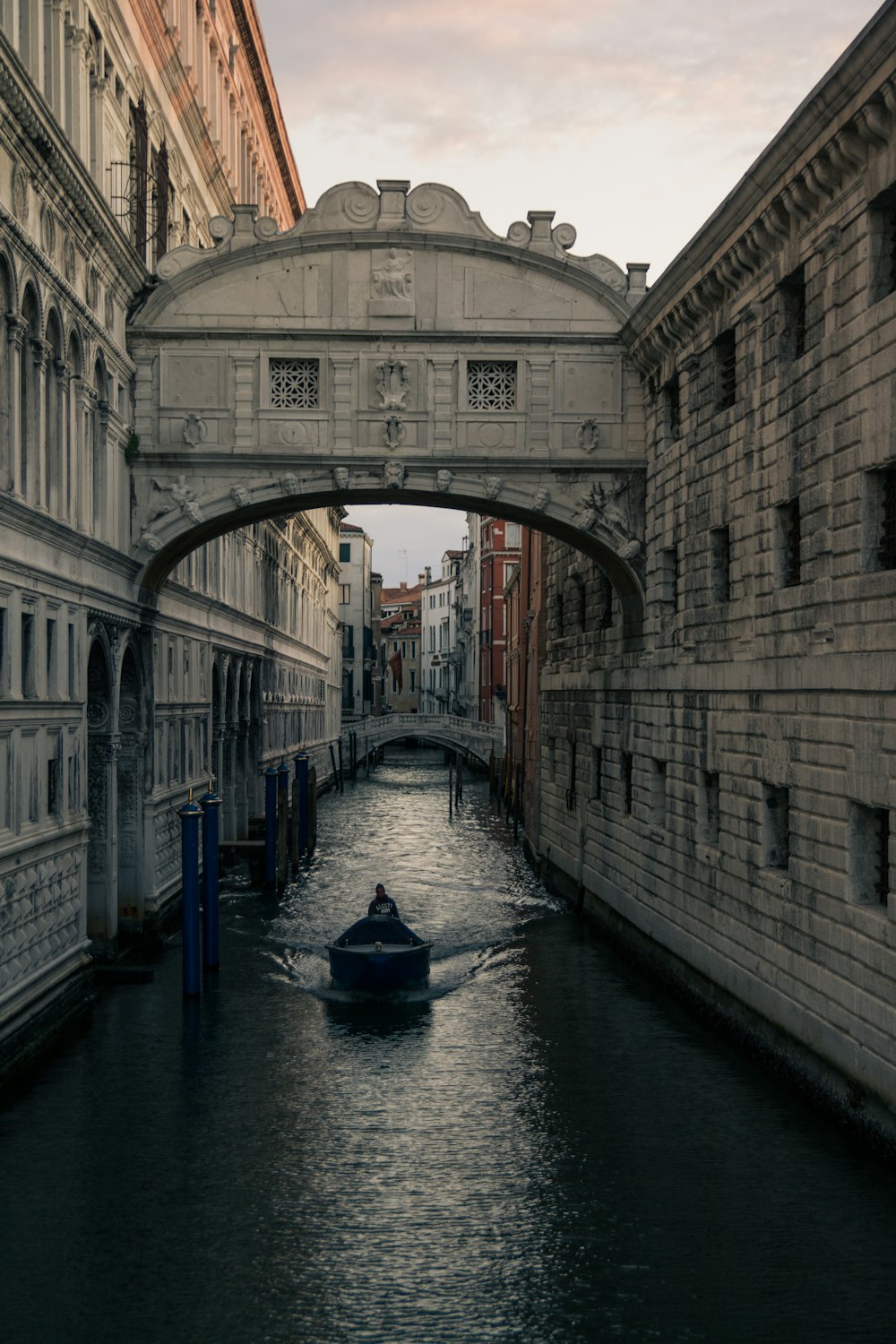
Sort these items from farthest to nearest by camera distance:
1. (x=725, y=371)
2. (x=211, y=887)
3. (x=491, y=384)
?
(x=491, y=384)
(x=211, y=887)
(x=725, y=371)

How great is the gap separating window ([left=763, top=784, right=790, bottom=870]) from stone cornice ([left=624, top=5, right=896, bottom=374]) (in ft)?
18.9

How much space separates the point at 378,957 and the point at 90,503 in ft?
23.7

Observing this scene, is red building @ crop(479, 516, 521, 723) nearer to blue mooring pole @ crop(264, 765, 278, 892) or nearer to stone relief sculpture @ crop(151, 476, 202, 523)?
blue mooring pole @ crop(264, 765, 278, 892)

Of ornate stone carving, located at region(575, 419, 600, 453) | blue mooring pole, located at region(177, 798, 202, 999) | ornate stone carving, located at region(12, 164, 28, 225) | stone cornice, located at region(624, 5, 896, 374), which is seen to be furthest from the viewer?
ornate stone carving, located at region(575, 419, 600, 453)

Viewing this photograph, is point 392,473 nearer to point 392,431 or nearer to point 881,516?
point 392,431

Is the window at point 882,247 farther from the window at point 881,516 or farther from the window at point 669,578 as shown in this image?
the window at point 669,578

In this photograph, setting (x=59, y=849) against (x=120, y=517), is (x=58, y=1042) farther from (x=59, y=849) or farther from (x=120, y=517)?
(x=120, y=517)

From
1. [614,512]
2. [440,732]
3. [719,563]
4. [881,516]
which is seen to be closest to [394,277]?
[614,512]

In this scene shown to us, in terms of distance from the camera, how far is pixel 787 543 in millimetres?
16312

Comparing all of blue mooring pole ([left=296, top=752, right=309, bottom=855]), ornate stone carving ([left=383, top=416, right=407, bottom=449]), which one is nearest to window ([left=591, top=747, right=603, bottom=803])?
ornate stone carving ([left=383, top=416, right=407, bottom=449])

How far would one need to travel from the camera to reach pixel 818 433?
49.0 feet

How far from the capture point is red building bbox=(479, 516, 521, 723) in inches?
3044

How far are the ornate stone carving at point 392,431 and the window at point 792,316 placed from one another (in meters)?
7.20

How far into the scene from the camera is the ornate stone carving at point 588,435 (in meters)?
22.4
